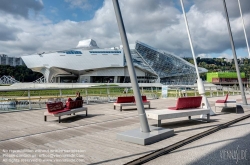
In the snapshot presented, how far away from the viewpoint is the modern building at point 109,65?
7712 centimetres

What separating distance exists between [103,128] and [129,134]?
1.74 metres

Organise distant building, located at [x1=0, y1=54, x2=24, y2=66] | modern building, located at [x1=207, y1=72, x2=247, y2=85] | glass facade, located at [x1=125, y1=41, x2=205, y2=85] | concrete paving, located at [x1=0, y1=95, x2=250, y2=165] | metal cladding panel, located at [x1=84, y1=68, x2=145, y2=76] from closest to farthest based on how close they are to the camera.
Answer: concrete paving, located at [x1=0, y1=95, x2=250, y2=165] < glass facade, located at [x1=125, y1=41, x2=205, y2=85] < metal cladding panel, located at [x1=84, y1=68, x2=145, y2=76] < modern building, located at [x1=207, y1=72, x2=247, y2=85] < distant building, located at [x1=0, y1=54, x2=24, y2=66]

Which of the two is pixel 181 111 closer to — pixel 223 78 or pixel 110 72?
pixel 110 72

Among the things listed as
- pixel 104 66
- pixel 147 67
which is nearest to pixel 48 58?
pixel 104 66

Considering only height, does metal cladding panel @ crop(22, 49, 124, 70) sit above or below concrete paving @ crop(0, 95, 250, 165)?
above

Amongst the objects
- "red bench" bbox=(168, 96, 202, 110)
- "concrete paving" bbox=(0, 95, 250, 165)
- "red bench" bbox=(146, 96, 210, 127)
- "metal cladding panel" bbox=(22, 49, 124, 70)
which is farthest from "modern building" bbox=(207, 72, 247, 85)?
"concrete paving" bbox=(0, 95, 250, 165)

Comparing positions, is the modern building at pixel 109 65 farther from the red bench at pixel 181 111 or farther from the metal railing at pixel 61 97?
the red bench at pixel 181 111

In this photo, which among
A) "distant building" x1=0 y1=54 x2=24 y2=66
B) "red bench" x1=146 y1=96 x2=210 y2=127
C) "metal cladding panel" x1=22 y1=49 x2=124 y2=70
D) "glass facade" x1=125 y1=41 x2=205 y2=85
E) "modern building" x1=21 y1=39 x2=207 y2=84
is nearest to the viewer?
"red bench" x1=146 y1=96 x2=210 y2=127

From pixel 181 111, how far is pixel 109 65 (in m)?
73.1

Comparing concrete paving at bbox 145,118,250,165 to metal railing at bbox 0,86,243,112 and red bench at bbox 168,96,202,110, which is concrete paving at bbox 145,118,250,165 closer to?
red bench at bbox 168,96,202,110

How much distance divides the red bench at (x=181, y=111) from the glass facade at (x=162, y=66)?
70.7 meters

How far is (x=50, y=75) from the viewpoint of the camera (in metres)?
82.0

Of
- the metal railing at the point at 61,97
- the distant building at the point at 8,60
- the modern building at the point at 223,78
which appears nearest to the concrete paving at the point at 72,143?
the metal railing at the point at 61,97

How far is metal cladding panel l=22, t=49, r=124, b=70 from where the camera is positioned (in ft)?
250
